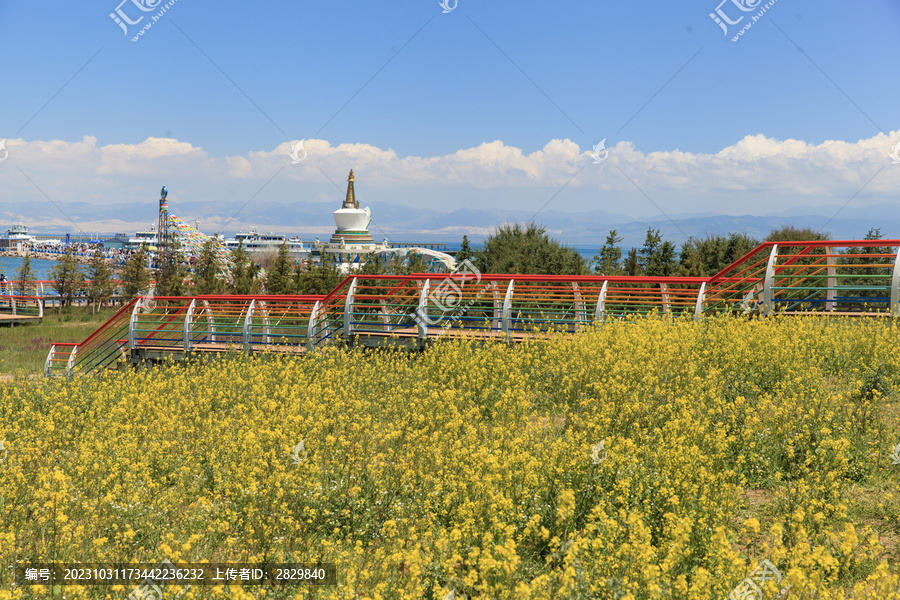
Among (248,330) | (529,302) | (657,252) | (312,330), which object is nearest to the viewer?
(312,330)

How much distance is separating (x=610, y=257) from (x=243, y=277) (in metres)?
21.3

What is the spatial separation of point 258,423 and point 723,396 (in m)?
5.02

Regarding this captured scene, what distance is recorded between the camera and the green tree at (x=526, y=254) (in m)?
32.1

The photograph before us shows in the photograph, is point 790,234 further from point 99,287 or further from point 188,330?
point 99,287

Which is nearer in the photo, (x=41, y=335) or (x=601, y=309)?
(x=601, y=309)

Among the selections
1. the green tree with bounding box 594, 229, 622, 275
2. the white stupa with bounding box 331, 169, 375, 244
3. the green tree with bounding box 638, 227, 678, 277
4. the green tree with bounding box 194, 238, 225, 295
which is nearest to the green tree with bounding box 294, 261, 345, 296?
the green tree with bounding box 194, 238, 225, 295

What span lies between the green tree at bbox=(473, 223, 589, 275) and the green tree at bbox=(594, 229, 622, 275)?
1.83 metres

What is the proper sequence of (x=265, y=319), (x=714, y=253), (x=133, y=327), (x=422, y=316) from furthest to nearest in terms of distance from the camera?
1. (x=714, y=253)
2. (x=133, y=327)
3. (x=265, y=319)
4. (x=422, y=316)

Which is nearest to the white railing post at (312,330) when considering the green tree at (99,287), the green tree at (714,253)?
the green tree at (714,253)

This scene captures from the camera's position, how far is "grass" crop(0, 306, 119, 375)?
71.3 feet

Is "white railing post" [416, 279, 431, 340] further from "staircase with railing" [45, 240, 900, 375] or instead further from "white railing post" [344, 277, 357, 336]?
"white railing post" [344, 277, 357, 336]

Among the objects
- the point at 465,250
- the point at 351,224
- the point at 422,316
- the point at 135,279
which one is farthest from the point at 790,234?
the point at 351,224

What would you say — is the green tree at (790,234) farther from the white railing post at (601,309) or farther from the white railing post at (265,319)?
the white railing post at (265,319)

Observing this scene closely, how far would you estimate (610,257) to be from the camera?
121 feet
